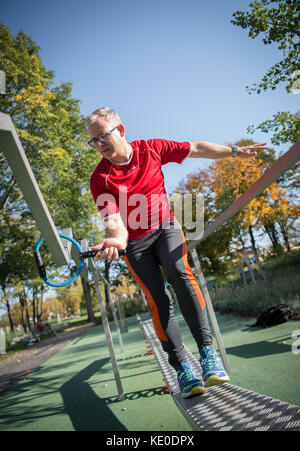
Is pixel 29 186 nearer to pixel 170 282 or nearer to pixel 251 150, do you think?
pixel 170 282

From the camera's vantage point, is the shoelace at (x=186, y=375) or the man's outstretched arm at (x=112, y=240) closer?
the man's outstretched arm at (x=112, y=240)

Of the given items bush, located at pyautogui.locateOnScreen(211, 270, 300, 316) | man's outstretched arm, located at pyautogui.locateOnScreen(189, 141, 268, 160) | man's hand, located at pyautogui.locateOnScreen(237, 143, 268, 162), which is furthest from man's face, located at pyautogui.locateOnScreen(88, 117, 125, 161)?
bush, located at pyautogui.locateOnScreen(211, 270, 300, 316)

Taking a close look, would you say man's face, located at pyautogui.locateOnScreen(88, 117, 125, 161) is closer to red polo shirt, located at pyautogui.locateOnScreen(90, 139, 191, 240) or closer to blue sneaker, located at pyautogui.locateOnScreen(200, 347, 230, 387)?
red polo shirt, located at pyautogui.locateOnScreen(90, 139, 191, 240)

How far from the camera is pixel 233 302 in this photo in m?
8.70

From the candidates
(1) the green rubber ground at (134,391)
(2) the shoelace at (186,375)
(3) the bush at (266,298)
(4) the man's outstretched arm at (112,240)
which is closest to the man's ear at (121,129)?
(4) the man's outstretched arm at (112,240)

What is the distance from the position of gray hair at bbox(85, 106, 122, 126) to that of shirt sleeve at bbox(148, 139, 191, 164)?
338 millimetres

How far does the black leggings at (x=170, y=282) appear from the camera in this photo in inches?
77.8

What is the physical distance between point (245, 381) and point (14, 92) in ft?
45.1

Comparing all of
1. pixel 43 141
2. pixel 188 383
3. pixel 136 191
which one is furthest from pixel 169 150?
pixel 43 141

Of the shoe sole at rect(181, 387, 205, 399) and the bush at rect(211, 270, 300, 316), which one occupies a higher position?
the shoe sole at rect(181, 387, 205, 399)

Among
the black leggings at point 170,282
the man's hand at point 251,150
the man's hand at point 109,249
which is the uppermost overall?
the man's hand at point 251,150

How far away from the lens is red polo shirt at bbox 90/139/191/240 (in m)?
2.13

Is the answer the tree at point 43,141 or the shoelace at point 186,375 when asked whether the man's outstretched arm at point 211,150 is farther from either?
the tree at point 43,141

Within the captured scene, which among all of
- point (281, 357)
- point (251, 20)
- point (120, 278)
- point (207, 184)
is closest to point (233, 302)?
point (281, 357)
